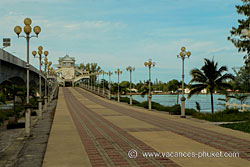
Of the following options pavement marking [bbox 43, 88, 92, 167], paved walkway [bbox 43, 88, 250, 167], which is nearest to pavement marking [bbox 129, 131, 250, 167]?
paved walkway [bbox 43, 88, 250, 167]

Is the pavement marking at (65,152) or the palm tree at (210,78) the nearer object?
the pavement marking at (65,152)

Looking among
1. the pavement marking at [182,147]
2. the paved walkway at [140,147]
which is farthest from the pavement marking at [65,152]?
the pavement marking at [182,147]

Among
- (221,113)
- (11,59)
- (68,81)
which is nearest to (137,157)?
(221,113)

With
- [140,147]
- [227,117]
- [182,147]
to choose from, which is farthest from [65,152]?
[227,117]

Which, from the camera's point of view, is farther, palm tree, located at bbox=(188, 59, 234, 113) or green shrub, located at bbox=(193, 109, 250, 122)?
palm tree, located at bbox=(188, 59, 234, 113)

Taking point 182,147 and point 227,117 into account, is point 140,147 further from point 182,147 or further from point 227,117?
point 227,117

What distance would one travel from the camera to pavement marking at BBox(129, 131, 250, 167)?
890cm

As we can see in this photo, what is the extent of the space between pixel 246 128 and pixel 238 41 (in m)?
18.8

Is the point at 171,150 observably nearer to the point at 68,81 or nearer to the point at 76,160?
the point at 76,160

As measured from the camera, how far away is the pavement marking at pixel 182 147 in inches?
350

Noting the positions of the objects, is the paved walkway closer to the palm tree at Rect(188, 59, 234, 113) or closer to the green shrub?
the green shrub

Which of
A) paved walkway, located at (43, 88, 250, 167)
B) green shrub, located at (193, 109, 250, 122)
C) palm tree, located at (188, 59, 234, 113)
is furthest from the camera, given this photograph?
palm tree, located at (188, 59, 234, 113)

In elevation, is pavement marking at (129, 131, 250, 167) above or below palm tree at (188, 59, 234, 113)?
below

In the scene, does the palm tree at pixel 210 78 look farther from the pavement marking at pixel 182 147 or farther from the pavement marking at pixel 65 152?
the pavement marking at pixel 65 152
